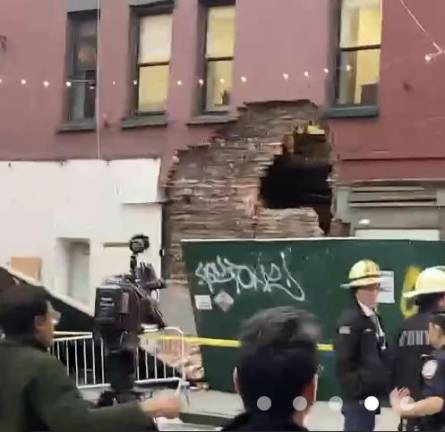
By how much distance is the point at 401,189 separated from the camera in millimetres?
12375

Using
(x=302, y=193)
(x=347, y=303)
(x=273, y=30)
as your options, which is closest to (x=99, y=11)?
(x=273, y=30)

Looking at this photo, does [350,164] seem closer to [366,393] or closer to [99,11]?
[99,11]

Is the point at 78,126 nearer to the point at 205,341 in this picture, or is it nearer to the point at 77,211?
the point at 77,211

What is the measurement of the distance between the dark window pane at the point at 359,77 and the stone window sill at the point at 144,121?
2333mm

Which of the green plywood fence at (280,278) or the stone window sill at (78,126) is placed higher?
the stone window sill at (78,126)

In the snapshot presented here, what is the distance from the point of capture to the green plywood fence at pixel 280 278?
1084 centimetres

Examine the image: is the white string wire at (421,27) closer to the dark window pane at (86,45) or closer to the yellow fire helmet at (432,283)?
the dark window pane at (86,45)

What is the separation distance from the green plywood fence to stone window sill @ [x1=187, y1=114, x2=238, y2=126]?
1.99 metres

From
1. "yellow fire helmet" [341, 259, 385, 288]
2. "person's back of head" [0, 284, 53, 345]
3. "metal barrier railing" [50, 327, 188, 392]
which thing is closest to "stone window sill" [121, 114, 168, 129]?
"metal barrier railing" [50, 327, 188, 392]

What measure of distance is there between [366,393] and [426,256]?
4341 millimetres

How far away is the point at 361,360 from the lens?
674cm

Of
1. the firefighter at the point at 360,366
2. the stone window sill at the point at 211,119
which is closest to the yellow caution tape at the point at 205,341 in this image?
the stone window sill at the point at 211,119

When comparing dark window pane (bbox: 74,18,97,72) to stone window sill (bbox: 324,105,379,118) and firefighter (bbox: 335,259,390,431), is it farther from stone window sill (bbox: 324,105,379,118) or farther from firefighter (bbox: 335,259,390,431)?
firefighter (bbox: 335,259,390,431)

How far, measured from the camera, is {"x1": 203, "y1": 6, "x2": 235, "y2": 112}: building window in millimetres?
13664
